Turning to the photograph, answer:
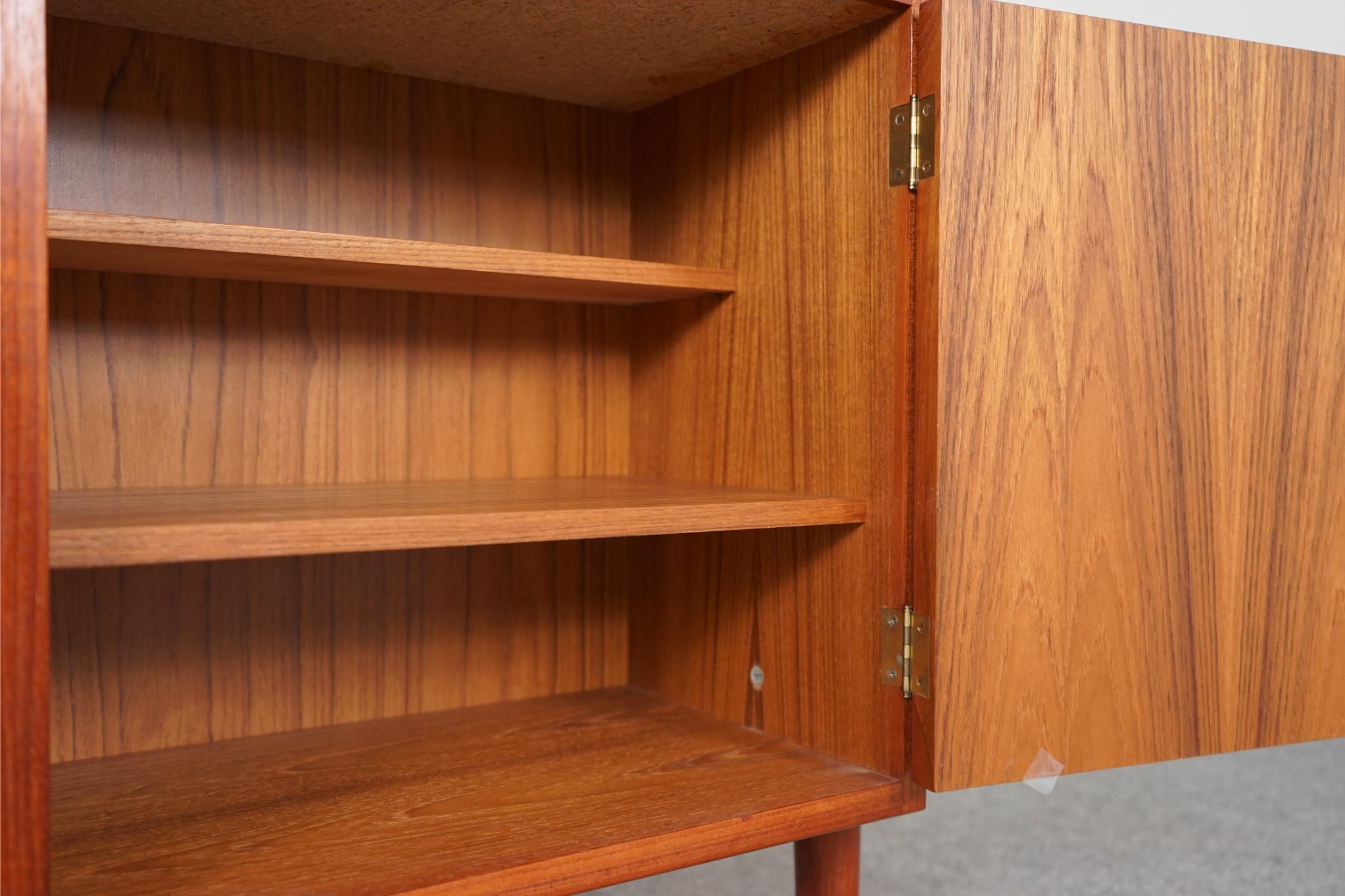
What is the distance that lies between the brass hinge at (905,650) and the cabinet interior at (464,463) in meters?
0.02

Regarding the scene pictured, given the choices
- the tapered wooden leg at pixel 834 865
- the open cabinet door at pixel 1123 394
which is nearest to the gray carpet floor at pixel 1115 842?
the tapered wooden leg at pixel 834 865

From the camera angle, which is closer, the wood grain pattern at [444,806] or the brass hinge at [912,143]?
the wood grain pattern at [444,806]

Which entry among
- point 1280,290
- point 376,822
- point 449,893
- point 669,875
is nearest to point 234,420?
point 376,822

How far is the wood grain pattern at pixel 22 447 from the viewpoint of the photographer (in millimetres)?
636

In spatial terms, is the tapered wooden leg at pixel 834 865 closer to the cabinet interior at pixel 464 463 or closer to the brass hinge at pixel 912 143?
the cabinet interior at pixel 464 463

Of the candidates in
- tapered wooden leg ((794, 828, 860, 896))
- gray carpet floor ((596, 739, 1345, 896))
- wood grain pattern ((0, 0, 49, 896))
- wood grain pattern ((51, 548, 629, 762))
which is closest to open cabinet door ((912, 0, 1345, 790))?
tapered wooden leg ((794, 828, 860, 896))

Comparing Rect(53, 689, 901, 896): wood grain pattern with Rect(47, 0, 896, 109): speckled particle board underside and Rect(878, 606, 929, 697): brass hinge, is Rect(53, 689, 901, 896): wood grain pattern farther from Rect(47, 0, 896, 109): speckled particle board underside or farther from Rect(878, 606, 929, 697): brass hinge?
Rect(47, 0, 896, 109): speckled particle board underside

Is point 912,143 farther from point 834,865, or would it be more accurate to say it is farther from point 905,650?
point 834,865

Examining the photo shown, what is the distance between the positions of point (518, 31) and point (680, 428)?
1.53ft

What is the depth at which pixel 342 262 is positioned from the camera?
964 millimetres

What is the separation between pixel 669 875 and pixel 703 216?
1378mm

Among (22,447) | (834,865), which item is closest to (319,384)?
(22,447)

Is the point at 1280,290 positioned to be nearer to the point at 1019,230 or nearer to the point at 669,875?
the point at 1019,230

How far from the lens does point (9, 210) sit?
0.64 m
